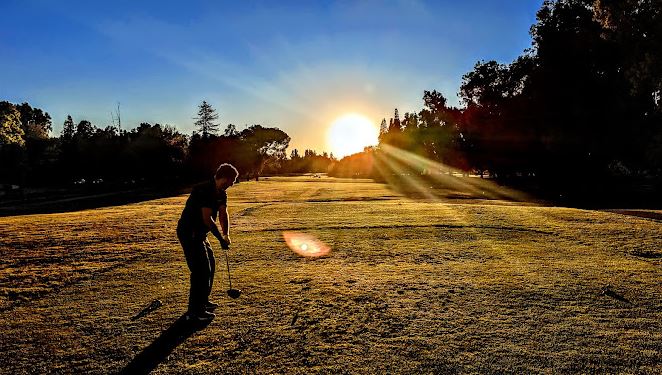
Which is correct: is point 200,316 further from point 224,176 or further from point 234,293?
point 224,176

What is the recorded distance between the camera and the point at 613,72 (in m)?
40.5

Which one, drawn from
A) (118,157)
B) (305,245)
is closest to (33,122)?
(118,157)

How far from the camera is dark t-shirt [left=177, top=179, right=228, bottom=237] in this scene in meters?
6.63

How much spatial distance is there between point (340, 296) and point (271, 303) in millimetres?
1376

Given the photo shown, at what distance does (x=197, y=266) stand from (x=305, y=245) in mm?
7451

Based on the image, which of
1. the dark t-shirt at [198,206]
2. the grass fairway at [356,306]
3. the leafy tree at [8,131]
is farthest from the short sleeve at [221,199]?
the leafy tree at [8,131]

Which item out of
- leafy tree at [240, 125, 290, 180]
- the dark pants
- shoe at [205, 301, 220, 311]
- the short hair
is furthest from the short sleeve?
leafy tree at [240, 125, 290, 180]

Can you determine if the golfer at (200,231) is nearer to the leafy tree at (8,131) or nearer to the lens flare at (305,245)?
the lens flare at (305,245)

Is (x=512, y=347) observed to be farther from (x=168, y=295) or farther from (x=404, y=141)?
(x=404, y=141)

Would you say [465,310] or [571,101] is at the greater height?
[571,101]

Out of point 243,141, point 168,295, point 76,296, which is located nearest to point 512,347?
point 168,295

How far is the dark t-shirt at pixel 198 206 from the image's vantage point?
663cm

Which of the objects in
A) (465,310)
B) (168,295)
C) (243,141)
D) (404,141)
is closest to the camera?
(465,310)

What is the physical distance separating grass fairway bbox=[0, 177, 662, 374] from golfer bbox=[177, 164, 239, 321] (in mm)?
527
